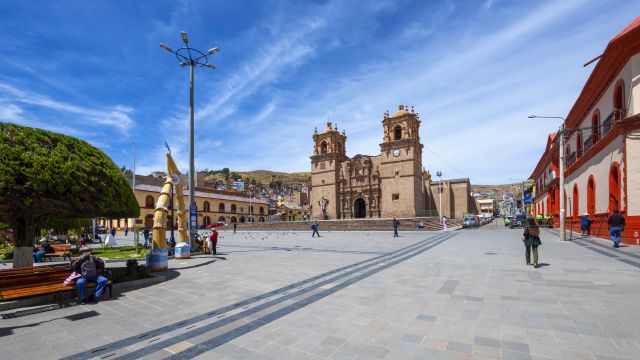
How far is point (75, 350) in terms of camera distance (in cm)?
409

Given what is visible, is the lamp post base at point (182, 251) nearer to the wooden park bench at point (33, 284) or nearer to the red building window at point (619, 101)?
the wooden park bench at point (33, 284)

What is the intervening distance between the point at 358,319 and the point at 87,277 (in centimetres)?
548

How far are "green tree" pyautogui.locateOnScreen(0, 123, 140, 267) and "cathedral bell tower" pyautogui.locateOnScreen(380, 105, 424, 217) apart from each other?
4417cm

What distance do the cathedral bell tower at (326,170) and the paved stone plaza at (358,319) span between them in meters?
46.8

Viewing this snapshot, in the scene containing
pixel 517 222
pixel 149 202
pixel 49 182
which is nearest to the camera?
pixel 49 182

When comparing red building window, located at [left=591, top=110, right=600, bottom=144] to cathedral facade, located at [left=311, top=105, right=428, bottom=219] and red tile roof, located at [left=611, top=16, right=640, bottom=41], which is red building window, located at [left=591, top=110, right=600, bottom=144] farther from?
cathedral facade, located at [left=311, top=105, right=428, bottom=219]

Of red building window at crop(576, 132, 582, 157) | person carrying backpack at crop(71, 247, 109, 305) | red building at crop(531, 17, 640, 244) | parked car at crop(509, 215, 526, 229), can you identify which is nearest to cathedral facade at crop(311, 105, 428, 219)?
parked car at crop(509, 215, 526, 229)

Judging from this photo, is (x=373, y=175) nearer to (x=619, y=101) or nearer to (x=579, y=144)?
(x=579, y=144)

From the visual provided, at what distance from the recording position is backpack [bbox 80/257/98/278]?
21.1 ft

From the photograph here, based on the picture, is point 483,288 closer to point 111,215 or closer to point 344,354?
point 344,354

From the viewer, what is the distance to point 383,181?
5150 centimetres

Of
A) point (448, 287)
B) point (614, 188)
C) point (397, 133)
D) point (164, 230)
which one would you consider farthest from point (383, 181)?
point (448, 287)

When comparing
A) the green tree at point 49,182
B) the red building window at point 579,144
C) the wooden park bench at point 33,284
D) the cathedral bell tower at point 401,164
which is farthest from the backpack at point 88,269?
the cathedral bell tower at point 401,164

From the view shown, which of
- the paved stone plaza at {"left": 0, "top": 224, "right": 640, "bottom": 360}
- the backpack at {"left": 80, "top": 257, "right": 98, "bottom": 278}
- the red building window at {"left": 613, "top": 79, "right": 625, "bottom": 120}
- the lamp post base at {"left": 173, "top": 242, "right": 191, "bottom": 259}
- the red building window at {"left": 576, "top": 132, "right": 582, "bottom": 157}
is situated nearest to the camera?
the paved stone plaza at {"left": 0, "top": 224, "right": 640, "bottom": 360}
